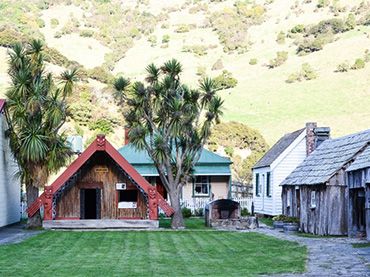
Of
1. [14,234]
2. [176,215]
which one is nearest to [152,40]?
[176,215]

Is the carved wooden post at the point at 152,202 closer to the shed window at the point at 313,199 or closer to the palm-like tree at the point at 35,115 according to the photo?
the palm-like tree at the point at 35,115

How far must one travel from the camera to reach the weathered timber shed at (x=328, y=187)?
2920cm

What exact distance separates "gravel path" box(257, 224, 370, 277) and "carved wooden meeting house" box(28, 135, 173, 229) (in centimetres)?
847

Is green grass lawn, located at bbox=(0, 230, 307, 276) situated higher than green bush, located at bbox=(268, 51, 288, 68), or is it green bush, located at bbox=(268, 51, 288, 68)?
green bush, located at bbox=(268, 51, 288, 68)

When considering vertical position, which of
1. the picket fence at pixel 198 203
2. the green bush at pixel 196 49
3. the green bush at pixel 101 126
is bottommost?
the picket fence at pixel 198 203

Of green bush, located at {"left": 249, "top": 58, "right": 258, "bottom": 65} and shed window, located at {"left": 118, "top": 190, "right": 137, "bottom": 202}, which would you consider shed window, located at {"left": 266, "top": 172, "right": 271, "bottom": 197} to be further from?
green bush, located at {"left": 249, "top": 58, "right": 258, "bottom": 65}

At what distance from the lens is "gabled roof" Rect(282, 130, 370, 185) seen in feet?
96.0

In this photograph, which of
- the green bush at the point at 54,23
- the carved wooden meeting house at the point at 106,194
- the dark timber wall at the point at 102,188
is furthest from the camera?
the green bush at the point at 54,23

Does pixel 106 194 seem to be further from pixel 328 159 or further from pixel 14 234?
pixel 328 159

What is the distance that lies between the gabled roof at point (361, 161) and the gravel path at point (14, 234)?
12020mm

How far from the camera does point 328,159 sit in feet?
104

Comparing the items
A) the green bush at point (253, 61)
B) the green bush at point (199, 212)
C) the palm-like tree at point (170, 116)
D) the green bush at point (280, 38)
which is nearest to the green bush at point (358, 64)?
the green bush at point (253, 61)

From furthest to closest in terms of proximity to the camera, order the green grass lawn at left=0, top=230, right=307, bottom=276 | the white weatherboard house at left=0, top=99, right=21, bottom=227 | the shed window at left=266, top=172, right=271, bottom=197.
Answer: the shed window at left=266, top=172, right=271, bottom=197
the white weatherboard house at left=0, top=99, right=21, bottom=227
the green grass lawn at left=0, top=230, right=307, bottom=276

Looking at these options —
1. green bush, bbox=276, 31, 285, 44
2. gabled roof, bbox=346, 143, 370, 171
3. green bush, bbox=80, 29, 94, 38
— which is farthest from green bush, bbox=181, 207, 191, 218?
green bush, bbox=80, 29, 94, 38
